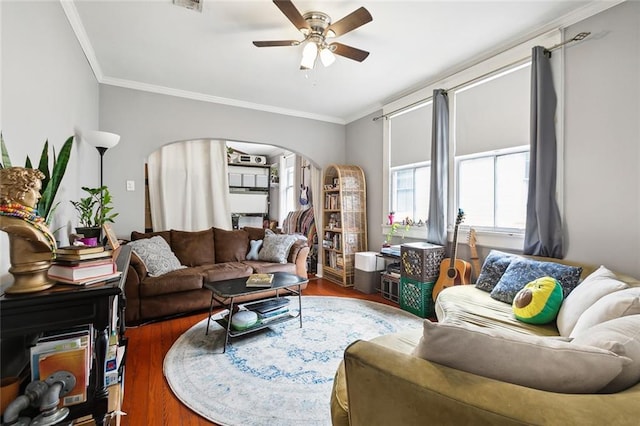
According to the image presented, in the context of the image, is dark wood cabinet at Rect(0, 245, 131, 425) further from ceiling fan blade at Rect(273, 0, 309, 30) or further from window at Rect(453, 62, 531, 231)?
window at Rect(453, 62, 531, 231)

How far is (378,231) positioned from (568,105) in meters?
2.63

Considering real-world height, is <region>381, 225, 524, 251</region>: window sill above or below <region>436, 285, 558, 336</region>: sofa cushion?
above

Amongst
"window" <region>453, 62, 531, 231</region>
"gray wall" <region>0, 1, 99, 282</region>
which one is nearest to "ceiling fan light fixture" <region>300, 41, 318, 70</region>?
"gray wall" <region>0, 1, 99, 282</region>

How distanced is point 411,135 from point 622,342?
3.33 m

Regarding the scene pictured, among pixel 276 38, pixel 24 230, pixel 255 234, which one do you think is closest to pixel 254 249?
pixel 255 234

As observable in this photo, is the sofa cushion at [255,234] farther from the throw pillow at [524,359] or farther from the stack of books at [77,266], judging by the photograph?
the throw pillow at [524,359]

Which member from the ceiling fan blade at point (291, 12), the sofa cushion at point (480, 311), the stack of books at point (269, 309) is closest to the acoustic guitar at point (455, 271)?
the sofa cushion at point (480, 311)

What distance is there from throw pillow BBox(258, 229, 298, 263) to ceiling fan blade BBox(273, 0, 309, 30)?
2673 mm

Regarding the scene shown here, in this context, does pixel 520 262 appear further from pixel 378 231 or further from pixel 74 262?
pixel 74 262

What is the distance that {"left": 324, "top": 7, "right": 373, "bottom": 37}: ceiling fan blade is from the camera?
1.91m

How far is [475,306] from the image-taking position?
2.15 meters

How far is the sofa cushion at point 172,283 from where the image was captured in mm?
2920

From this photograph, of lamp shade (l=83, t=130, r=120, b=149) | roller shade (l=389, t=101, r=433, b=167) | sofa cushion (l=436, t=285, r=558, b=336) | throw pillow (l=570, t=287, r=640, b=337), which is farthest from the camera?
roller shade (l=389, t=101, r=433, b=167)

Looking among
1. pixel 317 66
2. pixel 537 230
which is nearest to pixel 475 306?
pixel 537 230
